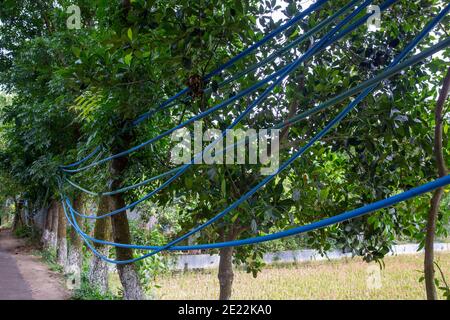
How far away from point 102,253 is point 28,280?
1.10m

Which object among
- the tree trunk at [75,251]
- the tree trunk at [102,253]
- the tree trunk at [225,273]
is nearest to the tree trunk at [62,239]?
the tree trunk at [75,251]

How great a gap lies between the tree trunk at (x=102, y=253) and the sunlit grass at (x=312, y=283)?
0.82 m

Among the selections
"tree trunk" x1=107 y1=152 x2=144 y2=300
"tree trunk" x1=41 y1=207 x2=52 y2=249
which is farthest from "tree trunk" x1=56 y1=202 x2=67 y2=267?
"tree trunk" x1=107 y1=152 x2=144 y2=300

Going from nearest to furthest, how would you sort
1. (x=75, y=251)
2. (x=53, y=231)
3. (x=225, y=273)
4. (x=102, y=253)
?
(x=225, y=273) → (x=102, y=253) → (x=75, y=251) → (x=53, y=231)

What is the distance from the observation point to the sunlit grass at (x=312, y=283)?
208 inches

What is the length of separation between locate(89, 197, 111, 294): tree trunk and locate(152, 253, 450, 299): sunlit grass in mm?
816

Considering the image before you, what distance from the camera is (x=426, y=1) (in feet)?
5.74

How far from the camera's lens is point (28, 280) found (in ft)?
14.8

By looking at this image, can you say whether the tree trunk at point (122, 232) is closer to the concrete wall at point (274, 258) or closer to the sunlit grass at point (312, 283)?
the sunlit grass at point (312, 283)

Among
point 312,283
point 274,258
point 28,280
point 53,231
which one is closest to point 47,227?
point 53,231

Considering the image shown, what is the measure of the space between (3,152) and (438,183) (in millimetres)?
5925

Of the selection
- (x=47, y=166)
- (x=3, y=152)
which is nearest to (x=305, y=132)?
(x=47, y=166)

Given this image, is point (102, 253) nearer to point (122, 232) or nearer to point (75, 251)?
point (75, 251)

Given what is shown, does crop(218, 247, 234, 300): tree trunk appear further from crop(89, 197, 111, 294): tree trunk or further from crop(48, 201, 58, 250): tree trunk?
crop(48, 201, 58, 250): tree trunk
